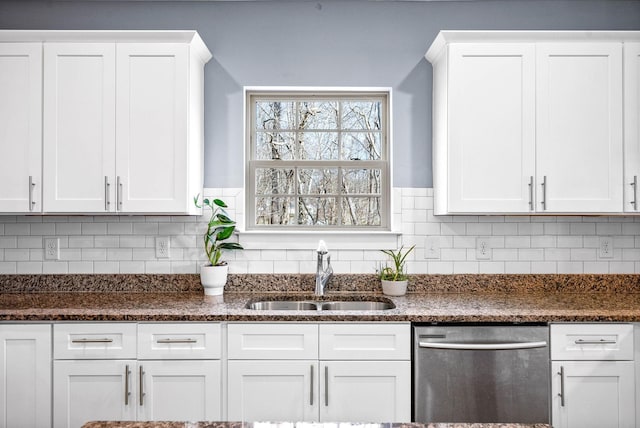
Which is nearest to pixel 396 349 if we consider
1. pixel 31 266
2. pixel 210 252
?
pixel 210 252

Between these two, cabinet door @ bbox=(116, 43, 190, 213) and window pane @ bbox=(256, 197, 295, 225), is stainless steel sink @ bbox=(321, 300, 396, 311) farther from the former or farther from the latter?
cabinet door @ bbox=(116, 43, 190, 213)

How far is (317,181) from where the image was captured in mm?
3066

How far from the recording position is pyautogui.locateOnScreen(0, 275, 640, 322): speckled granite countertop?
225cm

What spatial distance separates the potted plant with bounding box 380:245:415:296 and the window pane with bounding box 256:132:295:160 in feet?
2.83

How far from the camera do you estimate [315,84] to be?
9.75 ft

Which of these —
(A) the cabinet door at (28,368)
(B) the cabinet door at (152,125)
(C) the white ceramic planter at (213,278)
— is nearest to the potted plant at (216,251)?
(C) the white ceramic planter at (213,278)

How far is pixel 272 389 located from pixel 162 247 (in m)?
1.15

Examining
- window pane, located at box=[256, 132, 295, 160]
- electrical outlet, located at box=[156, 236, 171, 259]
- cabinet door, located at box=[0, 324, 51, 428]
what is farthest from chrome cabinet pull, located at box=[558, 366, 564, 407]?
cabinet door, located at box=[0, 324, 51, 428]

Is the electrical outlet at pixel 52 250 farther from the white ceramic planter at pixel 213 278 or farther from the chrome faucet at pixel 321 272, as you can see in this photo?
the chrome faucet at pixel 321 272

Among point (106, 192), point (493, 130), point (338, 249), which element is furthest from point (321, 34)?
point (106, 192)

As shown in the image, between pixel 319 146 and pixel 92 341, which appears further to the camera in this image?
pixel 319 146

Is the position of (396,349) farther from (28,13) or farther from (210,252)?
(28,13)

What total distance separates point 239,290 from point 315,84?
1.32m

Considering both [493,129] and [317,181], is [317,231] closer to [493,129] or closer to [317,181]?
[317,181]
